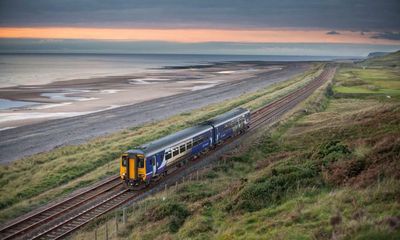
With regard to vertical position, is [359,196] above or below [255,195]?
above

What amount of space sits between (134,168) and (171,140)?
420 cm

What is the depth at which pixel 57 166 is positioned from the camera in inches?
1379

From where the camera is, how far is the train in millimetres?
26531

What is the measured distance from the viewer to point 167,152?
1126 inches

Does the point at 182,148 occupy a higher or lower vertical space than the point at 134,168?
higher

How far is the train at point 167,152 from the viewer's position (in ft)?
87.0

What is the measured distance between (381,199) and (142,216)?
11598mm

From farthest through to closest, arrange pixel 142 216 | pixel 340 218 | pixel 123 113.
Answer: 1. pixel 123 113
2. pixel 142 216
3. pixel 340 218

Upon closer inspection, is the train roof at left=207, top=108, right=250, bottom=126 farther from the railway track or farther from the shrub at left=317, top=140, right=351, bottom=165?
the shrub at left=317, top=140, right=351, bottom=165

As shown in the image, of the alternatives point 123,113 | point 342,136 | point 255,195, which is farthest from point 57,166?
point 123,113

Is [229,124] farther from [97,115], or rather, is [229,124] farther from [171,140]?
[97,115]

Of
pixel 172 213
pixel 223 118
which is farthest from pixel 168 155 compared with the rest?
pixel 223 118

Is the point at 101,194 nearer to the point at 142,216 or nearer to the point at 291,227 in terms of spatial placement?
the point at 142,216

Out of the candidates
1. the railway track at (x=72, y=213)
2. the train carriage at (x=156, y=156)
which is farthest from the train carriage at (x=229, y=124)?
the railway track at (x=72, y=213)
